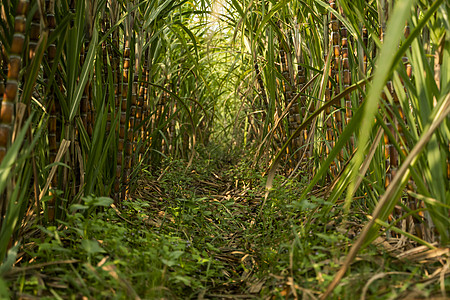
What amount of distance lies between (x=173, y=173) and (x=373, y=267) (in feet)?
5.11

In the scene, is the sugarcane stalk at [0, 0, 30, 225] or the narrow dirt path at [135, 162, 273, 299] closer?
the sugarcane stalk at [0, 0, 30, 225]

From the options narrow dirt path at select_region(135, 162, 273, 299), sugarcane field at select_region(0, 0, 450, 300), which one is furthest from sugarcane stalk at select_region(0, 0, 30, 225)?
narrow dirt path at select_region(135, 162, 273, 299)

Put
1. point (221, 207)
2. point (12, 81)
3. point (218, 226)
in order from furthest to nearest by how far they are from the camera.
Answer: point (221, 207)
point (218, 226)
point (12, 81)

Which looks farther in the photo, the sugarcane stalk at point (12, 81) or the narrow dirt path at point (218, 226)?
the narrow dirt path at point (218, 226)

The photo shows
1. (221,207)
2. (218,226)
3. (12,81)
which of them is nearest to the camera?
(12,81)

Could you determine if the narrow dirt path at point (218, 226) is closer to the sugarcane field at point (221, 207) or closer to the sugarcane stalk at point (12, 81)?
the sugarcane field at point (221, 207)

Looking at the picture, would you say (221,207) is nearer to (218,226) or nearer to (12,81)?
(218,226)

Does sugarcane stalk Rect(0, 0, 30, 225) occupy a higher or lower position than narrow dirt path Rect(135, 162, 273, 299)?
higher

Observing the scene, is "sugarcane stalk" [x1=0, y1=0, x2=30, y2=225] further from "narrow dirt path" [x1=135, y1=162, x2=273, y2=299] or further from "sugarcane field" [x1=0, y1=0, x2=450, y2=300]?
"narrow dirt path" [x1=135, y1=162, x2=273, y2=299]

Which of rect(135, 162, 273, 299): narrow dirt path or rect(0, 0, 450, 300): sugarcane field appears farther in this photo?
rect(135, 162, 273, 299): narrow dirt path

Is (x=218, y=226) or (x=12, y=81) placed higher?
(x=12, y=81)

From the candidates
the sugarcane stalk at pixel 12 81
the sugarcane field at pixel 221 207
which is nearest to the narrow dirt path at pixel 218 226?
the sugarcane field at pixel 221 207

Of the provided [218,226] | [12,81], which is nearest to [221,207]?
[218,226]

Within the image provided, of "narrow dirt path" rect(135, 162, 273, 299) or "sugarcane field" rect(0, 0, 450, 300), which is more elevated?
"sugarcane field" rect(0, 0, 450, 300)
